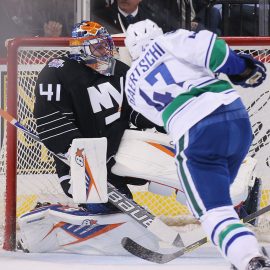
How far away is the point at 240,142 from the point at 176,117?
0.20 m

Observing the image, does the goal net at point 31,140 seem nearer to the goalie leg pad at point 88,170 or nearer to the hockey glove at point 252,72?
the goalie leg pad at point 88,170

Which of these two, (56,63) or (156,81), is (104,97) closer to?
(56,63)

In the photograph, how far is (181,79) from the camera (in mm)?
2234

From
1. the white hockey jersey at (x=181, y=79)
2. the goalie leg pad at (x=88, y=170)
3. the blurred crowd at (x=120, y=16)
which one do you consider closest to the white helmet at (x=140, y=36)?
the white hockey jersey at (x=181, y=79)

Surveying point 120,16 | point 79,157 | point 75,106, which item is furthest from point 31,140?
point 120,16

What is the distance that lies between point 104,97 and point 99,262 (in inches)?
27.0

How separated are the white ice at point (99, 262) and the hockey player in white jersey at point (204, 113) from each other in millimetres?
658

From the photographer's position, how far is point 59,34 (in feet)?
14.8

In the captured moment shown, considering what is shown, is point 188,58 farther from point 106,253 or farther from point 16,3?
point 16,3

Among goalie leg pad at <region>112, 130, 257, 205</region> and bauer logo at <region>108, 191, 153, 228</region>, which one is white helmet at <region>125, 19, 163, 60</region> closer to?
goalie leg pad at <region>112, 130, 257, 205</region>

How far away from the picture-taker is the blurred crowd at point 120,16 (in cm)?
438

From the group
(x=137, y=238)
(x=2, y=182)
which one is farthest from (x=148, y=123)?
(x=2, y=182)

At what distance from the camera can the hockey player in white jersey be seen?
211 centimetres

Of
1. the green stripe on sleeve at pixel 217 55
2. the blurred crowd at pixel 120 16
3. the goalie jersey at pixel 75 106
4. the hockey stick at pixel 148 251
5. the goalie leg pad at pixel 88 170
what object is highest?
the blurred crowd at pixel 120 16
